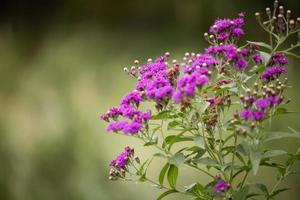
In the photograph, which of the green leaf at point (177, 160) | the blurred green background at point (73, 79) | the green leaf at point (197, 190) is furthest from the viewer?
the blurred green background at point (73, 79)

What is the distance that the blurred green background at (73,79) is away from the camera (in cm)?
246

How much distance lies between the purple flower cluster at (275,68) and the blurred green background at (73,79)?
105 centimetres

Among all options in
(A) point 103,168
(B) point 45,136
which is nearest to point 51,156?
(B) point 45,136

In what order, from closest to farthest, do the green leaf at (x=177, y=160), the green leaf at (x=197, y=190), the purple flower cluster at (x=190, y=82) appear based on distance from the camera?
the purple flower cluster at (x=190, y=82), the green leaf at (x=177, y=160), the green leaf at (x=197, y=190)

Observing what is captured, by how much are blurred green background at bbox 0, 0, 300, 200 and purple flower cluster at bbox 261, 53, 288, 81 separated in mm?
1047

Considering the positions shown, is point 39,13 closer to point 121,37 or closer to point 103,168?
point 121,37

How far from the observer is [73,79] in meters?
2.60

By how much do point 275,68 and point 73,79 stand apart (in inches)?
56.7

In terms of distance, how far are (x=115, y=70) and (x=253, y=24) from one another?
0.64 metres

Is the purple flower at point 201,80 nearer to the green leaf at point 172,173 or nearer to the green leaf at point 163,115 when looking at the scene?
the green leaf at point 163,115

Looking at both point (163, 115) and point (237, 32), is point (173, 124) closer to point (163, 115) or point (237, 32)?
point (163, 115)

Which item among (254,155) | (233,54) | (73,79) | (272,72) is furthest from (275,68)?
(73,79)

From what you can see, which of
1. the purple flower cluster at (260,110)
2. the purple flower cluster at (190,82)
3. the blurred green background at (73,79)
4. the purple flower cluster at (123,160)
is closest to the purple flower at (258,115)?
the purple flower cluster at (260,110)

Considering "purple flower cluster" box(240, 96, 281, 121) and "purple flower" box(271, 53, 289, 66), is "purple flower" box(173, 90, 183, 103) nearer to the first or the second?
"purple flower cluster" box(240, 96, 281, 121)
